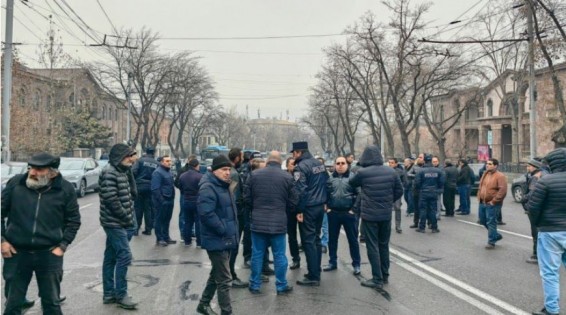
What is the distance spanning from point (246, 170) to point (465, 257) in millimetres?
4064

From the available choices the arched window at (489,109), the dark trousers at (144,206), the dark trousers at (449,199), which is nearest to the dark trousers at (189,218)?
the dark trousers at (144,206)

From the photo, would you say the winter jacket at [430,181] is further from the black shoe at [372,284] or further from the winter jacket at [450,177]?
the black shoe at [372,284]

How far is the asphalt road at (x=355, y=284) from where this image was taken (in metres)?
5.67

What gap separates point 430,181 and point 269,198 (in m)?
6.11

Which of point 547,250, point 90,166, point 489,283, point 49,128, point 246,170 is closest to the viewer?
point 547,250

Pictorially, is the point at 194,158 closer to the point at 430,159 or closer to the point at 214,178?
the point at 214,178

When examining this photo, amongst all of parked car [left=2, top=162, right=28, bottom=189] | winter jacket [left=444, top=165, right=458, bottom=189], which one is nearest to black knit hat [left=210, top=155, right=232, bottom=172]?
winter jacket [left=444, top=165, right=458, bottom=189]

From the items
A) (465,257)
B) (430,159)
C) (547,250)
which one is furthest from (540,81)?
(547,250)

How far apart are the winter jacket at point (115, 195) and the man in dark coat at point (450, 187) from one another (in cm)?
1042

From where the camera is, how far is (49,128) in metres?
34.0

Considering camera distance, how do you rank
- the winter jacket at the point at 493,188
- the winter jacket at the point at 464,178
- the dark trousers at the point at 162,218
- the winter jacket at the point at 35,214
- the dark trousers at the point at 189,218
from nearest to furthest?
1. the winter jacket at the point at 35,214
2. the winter jacket at the point at 493,188
3. the dark trousers at the point at 189,218
4. the dark trousers at the point at 162,218
5. the winter jacket at the point at 464,178

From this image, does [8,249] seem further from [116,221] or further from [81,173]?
[81,173]

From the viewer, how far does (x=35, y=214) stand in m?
4.42

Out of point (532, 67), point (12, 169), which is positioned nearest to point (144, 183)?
point (12, 169)
